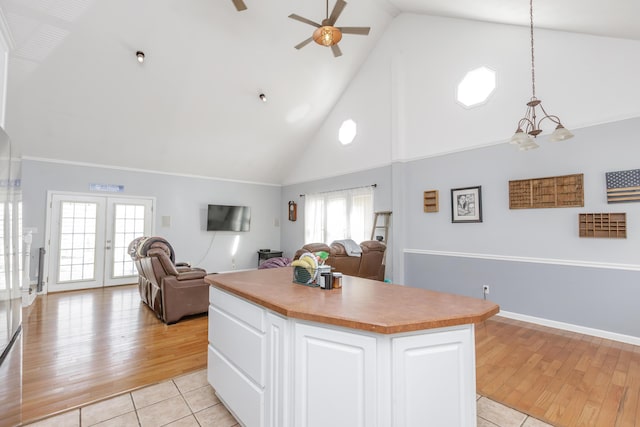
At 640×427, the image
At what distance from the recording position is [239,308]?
1.85 metres

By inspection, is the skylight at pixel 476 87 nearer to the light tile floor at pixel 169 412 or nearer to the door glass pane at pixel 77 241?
the light tile floor at pixel 169 412

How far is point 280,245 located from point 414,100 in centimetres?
555

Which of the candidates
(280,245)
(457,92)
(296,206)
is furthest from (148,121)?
(457,92)

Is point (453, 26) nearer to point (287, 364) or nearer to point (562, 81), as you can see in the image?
point (562, 81)

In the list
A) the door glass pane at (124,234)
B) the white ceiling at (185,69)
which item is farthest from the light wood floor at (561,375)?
the door glass pane at (124,234)

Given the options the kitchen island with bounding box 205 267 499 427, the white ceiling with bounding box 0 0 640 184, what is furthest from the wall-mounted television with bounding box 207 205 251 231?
the kitchen island with bounding box 205 267 499 427

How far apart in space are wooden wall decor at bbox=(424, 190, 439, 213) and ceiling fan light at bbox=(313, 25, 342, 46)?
9.45 feet

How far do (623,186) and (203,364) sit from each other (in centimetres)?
486

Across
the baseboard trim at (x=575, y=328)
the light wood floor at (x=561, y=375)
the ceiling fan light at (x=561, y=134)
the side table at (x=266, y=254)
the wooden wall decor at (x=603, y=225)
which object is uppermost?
the ceiling fan light at (x=561, y=134)

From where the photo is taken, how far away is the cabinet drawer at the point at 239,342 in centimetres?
162

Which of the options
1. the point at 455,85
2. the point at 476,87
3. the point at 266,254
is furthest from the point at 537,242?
the point at 266,254

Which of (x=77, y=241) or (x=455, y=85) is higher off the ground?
(x=455, y=85)

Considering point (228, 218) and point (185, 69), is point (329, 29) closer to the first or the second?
point (185, 69)

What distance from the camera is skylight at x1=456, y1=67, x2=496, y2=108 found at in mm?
4422
